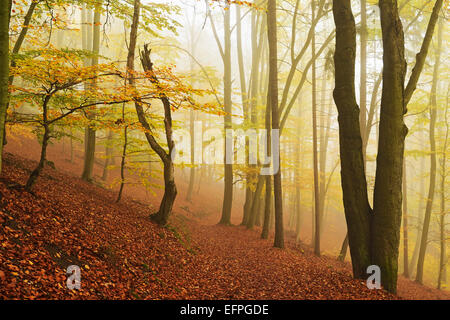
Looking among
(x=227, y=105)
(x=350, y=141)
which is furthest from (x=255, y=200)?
(x=350, y=141)

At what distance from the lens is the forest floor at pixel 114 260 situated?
4.06 m

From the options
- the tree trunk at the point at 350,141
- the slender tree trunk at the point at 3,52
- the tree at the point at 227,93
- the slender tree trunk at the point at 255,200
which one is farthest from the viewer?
the tree at the point at 227,93

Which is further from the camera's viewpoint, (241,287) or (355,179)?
(241,287)

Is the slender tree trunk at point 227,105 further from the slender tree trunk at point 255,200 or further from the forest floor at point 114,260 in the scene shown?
the forest floor at point 114,260

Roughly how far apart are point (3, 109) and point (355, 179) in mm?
7239

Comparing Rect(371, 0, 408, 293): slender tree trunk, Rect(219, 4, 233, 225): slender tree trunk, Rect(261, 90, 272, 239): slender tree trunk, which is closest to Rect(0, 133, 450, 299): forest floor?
Rect(371, 0, 408, 293): slender tree trunk

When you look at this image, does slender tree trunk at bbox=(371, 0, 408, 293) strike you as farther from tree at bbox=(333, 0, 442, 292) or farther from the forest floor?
the forest floor

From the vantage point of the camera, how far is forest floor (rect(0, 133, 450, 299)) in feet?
13.3

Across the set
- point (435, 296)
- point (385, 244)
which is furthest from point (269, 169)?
point (435, 296)

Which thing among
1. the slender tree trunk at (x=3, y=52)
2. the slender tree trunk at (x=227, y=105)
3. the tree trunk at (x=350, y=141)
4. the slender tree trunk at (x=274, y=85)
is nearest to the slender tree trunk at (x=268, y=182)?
the slender tree trunk at (x=274, y=85)

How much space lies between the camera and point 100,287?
4.44 metres

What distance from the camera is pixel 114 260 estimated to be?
554cm

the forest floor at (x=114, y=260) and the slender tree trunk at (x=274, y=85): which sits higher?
the slender tree trunk at (x=274, y=85)

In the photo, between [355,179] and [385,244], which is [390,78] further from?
[385,244]
